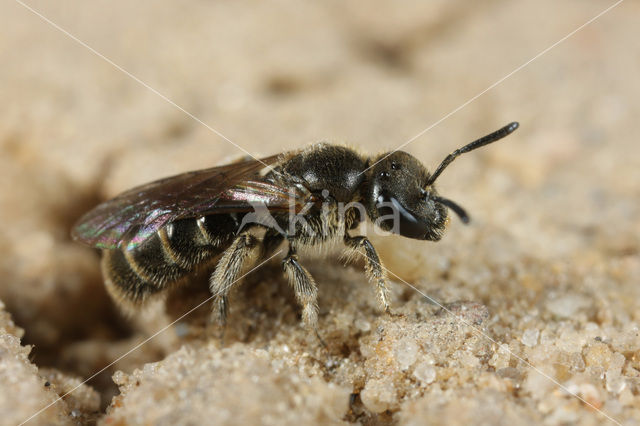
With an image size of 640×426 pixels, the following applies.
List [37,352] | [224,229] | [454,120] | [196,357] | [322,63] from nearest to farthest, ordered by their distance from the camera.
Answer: [196,357] → [224,229] → [37,352] → [454,120] → [322,63]

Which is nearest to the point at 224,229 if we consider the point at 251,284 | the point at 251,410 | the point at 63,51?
the point at 251,284

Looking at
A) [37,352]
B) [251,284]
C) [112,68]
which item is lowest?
[37,352]

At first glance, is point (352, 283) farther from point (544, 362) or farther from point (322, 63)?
point (322, 63)

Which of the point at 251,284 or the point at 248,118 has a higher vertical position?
the point at 248,118

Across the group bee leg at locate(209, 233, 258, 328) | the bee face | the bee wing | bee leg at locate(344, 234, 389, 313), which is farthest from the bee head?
bee leg at locate(209, 233, 258, 328)

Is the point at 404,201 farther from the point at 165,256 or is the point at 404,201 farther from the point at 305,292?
the point at 165,256
